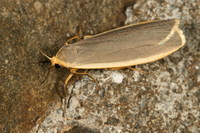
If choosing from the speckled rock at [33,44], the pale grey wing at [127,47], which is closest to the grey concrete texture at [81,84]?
the speckled rock at [33,44]

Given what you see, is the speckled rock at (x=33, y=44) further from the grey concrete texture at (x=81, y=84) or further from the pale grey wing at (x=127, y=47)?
the pale grey wing at (x=127, y=47)

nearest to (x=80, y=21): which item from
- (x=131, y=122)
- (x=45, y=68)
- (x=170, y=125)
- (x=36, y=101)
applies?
(x=45, y=68)

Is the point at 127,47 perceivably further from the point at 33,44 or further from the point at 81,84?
the point at 33,44

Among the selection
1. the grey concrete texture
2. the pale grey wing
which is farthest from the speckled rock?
the pale grey wing

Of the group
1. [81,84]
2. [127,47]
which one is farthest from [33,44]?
[127,47]

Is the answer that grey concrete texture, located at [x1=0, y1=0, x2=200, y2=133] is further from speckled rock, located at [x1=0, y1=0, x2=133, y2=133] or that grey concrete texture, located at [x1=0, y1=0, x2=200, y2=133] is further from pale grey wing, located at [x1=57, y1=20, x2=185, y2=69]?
pale grey wing, located at [x1=57, y1=20, x2=185, y2=69]
